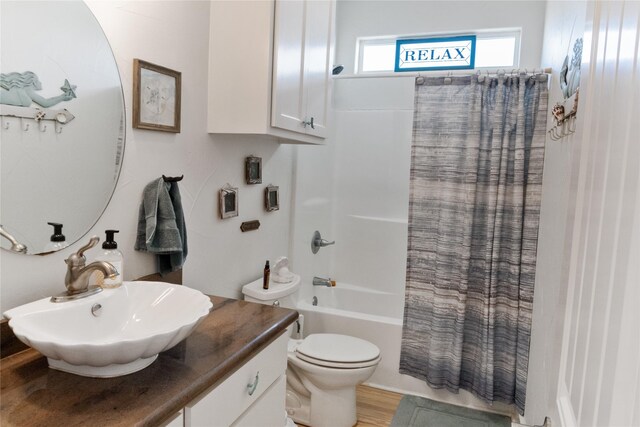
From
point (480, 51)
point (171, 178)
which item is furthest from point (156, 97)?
point (480, 51)

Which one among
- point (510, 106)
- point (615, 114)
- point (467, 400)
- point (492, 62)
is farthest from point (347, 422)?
point (492, 62)

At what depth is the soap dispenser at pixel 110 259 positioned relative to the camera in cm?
132

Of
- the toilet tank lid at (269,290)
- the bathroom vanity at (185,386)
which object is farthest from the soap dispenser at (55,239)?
the toilet tank lid at (269,290)

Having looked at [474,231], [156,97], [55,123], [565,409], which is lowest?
[565,409]

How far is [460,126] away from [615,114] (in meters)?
2.12

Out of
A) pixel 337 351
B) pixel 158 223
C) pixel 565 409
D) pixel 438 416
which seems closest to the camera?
pixel 565 409

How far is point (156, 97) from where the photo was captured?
1.64 m

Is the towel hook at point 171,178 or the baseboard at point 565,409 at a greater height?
the towel hook at point 171,178

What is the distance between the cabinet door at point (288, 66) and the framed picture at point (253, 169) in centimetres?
31

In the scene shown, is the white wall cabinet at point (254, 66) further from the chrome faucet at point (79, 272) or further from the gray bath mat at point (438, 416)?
the gray bath mat at point (438, 416)

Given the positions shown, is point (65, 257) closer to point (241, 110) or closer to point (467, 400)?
point (241, 110)

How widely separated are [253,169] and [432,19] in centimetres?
199

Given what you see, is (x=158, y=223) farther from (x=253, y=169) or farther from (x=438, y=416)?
(x=438, y=416)

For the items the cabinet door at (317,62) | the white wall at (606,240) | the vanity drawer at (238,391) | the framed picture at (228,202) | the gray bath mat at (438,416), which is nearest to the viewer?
the white wall at (606,240)
